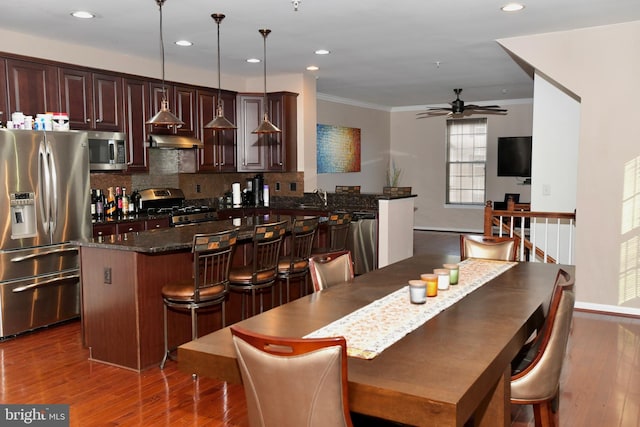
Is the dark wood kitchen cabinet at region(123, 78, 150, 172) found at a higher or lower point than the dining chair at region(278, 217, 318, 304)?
higher

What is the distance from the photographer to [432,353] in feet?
6.48

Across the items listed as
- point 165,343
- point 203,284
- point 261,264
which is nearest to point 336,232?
point 261,264

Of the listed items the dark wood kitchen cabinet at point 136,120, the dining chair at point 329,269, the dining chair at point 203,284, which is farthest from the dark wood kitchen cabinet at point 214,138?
the dining chair at point 329,269

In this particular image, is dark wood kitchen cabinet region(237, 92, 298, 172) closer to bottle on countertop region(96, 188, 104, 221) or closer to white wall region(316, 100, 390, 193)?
bottle on countertop region(96, 188, 104, 221)

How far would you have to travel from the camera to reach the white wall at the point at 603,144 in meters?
5.09

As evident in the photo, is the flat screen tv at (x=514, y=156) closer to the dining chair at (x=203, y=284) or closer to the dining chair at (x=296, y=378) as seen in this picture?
the dining chair at (x=203, y=284)

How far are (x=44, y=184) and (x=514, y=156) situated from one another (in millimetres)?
8629

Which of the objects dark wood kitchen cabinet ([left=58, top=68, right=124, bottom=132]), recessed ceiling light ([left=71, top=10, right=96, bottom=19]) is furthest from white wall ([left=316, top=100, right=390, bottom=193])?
recessed ceiling light ([left=71, top=10, right=96, bottom=19])

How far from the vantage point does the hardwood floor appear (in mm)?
3191

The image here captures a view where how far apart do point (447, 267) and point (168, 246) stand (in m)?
1.87

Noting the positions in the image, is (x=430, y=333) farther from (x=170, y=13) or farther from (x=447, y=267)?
(x=170, y=13)

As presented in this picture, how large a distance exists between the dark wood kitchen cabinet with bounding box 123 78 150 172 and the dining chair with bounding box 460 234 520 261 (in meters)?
3.80

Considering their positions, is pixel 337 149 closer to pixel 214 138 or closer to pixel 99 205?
pixel 214 138

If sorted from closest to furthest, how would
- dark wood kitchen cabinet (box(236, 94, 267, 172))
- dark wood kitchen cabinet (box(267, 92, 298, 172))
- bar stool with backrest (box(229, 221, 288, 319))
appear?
bar stool with backrest (box(229, 221, 288, 319)) < dark wood kitchen cabinet (box(267, 92, 298, 172)) < dark wood kitchen cabinet (box(236, 94, 267, 172))
